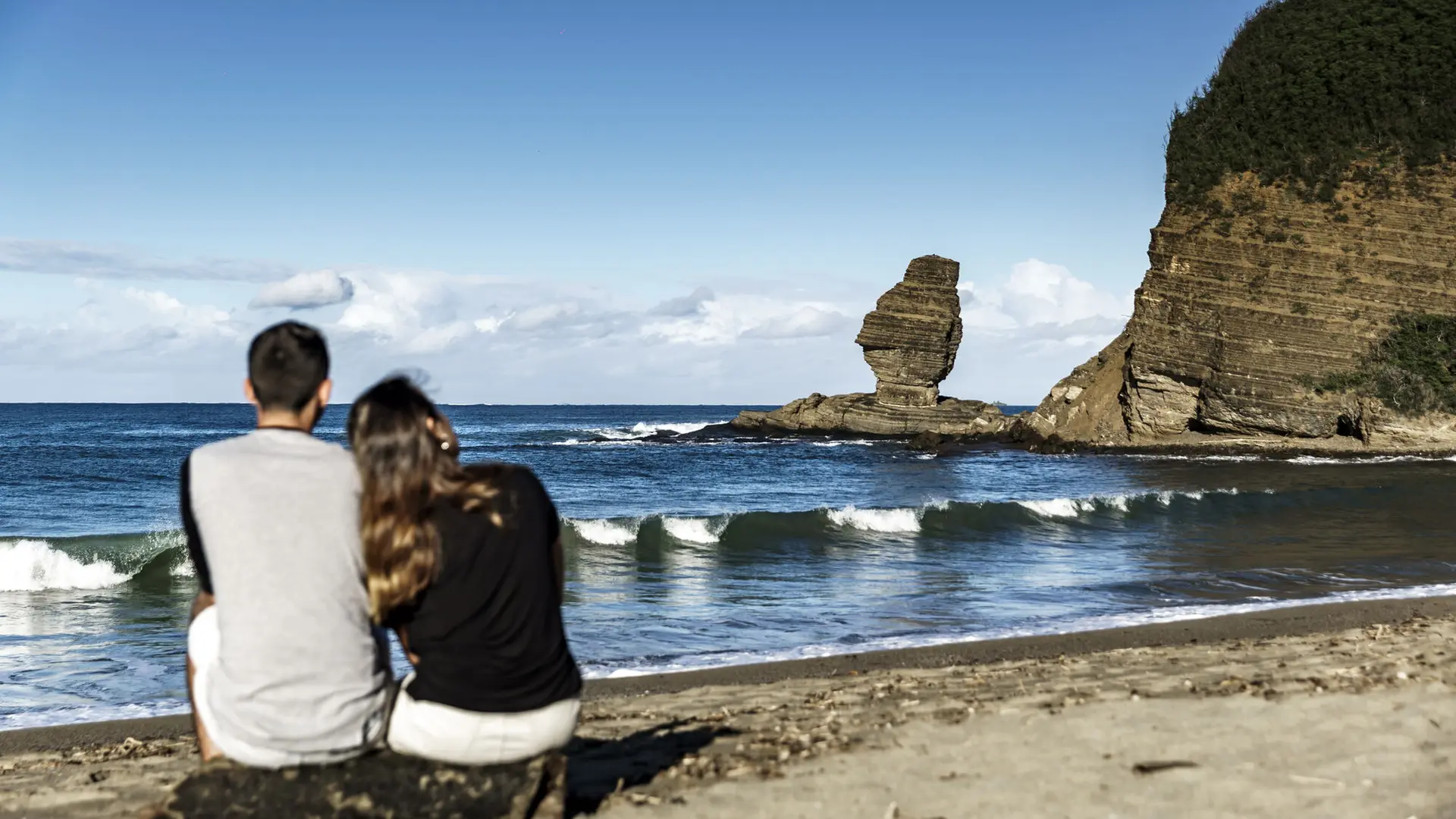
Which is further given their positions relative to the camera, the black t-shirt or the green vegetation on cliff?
the green vegetation on cliff

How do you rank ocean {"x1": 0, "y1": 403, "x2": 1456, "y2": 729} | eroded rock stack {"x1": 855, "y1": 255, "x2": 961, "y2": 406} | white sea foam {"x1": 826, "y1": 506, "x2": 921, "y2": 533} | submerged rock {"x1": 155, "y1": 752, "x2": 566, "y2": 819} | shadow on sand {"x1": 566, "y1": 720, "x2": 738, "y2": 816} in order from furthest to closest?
eroded rock stack {"x1": 855, "y1": 255, "x2": 961, "y2": 406}
white sea foam {"x1": 826, "y1": 506, "x2": 921, "y2": 533}
ocean {"x1": 0, "y1": 403, "x2": 1456, "y2": 729}
shadow on sand {"x1": 566, "y1": 720, "x2": 738, "y2": 816}
submerged rock {"x1": 155, "y1": 752, "x2": 566, "y2": 819}

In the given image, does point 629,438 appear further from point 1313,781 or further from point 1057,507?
point 1313,781

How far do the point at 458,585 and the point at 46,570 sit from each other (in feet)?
47.7

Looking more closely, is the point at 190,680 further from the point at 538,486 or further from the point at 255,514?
the point at 538,486

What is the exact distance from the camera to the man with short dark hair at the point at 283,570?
3.05 metres

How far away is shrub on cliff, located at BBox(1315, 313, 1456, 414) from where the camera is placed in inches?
A: 1458

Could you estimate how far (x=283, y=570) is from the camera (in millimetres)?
3072

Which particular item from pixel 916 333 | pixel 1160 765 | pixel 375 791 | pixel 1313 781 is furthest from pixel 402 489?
pixel 916 333

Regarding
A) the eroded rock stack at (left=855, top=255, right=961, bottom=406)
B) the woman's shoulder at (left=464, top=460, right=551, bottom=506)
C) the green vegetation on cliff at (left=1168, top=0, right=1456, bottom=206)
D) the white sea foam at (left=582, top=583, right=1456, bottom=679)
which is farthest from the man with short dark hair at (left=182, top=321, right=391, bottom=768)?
the eroded rock stack at (left=855, top=255, right=961, bottom=406)

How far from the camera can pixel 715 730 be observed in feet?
19.6

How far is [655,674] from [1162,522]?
50.7 ft

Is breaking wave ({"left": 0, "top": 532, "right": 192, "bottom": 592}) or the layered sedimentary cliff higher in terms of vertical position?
the layered sedimentary cliff

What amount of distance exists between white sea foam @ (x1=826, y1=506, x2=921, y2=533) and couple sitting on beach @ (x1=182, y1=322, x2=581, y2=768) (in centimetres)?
1721

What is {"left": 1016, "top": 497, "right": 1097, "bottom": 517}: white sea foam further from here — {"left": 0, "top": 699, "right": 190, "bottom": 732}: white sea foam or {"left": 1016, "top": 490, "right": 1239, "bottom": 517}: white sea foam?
{"left": 0, "top": 699, "right": 190, "bottom": 732}: white sea foam
